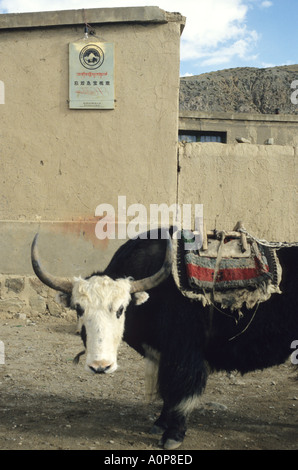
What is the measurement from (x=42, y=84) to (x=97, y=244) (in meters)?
1.96

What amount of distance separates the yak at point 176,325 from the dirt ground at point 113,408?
0.95ft

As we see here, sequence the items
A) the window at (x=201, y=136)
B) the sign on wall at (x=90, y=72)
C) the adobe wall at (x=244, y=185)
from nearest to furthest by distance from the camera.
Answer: the sign on wall at (x=90, y=72), the adobe wall at (x=244, y=185), the window at (x=201, y=136)

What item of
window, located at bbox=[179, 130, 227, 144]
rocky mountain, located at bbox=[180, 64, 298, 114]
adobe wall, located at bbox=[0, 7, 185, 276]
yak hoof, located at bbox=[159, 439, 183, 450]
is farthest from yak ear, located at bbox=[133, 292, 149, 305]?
rocky mountain, located at bbox=[180, 64, 298, 114]

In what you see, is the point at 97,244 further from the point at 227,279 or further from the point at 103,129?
the point at 227,279

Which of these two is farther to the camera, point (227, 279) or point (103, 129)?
point (103, 129)

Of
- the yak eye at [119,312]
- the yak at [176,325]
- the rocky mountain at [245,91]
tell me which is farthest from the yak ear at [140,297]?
the rocky mountain at [245,91]

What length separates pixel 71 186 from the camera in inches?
220

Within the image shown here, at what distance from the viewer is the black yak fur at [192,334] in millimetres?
2875

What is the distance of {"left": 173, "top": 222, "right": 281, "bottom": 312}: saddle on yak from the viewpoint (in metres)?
2.90

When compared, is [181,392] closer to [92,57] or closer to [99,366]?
[99,366]

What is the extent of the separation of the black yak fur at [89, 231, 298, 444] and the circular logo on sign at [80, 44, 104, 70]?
325 centimetres

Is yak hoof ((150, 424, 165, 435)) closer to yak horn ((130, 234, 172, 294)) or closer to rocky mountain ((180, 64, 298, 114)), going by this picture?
yak horn ((130, 234, 172, 294))

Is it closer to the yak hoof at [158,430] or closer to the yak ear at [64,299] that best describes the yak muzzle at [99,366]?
the yak ear at [64,299]
